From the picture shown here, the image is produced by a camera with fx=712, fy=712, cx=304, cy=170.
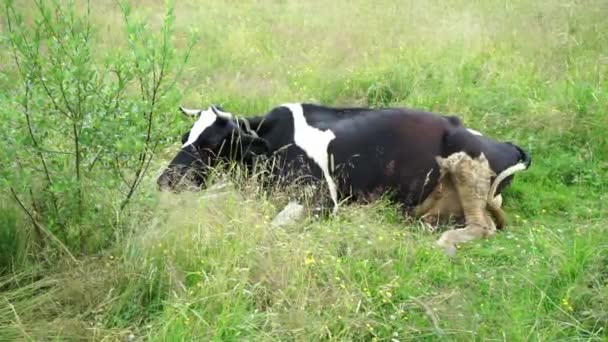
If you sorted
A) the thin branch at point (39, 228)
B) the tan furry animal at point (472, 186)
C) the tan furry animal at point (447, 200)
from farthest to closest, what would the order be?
the tan furry animal at point (447, 200)
the tan furry animal at point (472, 186)
the thin branch at point (39, 228)

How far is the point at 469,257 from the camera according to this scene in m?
4.91

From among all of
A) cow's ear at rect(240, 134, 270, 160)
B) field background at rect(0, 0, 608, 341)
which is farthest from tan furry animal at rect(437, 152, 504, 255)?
cow's ear at rect(240, 134, 270, 160)

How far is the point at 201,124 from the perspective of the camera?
19.3 ft

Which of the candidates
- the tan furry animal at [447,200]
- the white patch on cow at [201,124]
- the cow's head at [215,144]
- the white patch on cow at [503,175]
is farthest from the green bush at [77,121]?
the white patch on cow at [503,175]

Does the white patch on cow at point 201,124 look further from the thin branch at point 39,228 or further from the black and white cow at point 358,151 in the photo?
the thin branch at point 39,228

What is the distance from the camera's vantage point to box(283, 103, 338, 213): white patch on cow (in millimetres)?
5809

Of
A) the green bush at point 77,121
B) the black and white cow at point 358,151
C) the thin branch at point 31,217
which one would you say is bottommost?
the black and white cow at point 358,151

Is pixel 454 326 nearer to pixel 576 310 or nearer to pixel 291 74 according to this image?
pixel 576 310

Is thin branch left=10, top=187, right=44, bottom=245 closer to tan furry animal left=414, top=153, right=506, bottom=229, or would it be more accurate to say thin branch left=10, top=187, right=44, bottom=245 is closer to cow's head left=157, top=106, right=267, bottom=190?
cow's head left=157, top=106, right=267, bottom=190

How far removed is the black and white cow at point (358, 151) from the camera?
5.80 meters

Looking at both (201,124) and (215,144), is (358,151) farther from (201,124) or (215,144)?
(201,124)

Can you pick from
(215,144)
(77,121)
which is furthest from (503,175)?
(77,121)

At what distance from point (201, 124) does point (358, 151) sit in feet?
4.31

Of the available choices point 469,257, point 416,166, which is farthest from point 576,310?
point 416,166
